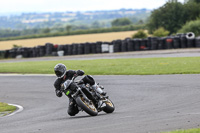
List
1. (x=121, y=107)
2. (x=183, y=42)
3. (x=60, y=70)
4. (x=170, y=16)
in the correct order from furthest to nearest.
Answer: (x=170, y=16) < (x=183, y=42) < (x=121, y=107) < (x=60, y=70)

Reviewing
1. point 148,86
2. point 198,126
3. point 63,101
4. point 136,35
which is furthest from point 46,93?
point 136,35

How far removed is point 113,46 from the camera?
124 ft

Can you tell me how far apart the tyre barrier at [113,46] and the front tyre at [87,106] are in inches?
994

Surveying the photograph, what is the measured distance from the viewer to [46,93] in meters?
17.0

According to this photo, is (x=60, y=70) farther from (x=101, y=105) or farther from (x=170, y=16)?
(x=170, y=16)

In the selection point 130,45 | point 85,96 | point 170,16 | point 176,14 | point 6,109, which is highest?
point 176,14

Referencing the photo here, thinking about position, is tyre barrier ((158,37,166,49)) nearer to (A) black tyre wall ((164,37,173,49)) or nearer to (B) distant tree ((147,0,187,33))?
(A) black tyre wall ((164,37,173,49))

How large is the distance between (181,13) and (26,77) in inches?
1406

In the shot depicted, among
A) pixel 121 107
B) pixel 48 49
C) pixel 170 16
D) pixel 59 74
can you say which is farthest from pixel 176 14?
pixel 59 74

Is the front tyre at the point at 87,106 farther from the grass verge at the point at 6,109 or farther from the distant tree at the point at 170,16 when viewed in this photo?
the distant tree at the point at 170,16

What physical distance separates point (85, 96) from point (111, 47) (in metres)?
27.7

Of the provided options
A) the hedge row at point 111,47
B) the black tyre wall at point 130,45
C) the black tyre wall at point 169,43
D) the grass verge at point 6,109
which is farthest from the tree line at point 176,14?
the grass verge at point 6,109

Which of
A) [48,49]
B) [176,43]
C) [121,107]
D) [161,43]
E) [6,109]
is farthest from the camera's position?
[48,49]

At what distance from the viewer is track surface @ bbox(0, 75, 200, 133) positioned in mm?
8519
